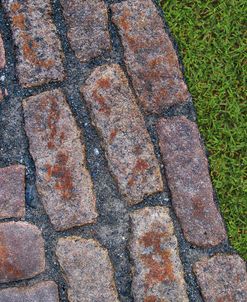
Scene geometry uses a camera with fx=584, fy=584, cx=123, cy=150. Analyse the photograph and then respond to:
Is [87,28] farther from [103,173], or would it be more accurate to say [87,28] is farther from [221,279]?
[221,279]

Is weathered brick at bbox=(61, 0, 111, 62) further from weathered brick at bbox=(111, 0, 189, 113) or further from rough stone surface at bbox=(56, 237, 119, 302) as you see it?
rough stone surface at bbox=(56, 237, 119, 302)

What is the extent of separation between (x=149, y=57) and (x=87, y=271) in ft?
2.34

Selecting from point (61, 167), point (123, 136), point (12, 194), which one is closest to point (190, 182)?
point (123, 136)

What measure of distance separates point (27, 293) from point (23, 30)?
33.3 inches

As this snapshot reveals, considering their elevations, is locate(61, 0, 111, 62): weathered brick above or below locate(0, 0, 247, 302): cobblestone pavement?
above

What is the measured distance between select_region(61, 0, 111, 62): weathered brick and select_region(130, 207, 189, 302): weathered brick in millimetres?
557

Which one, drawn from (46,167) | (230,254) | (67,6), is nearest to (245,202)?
(230,254)

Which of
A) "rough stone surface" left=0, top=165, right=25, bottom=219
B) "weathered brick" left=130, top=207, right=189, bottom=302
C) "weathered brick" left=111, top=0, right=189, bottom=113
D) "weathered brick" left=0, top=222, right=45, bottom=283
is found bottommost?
"weathered brick" left=130, top=207, right=189, bottom=302

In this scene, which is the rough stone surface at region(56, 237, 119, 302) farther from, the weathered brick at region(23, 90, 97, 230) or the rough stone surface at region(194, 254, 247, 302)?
the rough stone surface at region(194, 254, 247, 302)

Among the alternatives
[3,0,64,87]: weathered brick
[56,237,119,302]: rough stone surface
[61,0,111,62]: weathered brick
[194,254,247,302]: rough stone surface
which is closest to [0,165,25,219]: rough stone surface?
[56,237,119,302]: rough stone surface

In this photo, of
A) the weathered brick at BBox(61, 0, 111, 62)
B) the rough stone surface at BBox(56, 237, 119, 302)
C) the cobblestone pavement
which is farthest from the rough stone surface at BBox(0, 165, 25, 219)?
the weathered brick at BBox(61, 0, 111, 62)

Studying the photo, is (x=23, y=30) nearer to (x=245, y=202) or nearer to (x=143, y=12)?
(x=143, y=12)

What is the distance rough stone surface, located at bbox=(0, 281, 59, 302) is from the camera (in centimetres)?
186

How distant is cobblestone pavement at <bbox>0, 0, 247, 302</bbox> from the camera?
1854 mm
